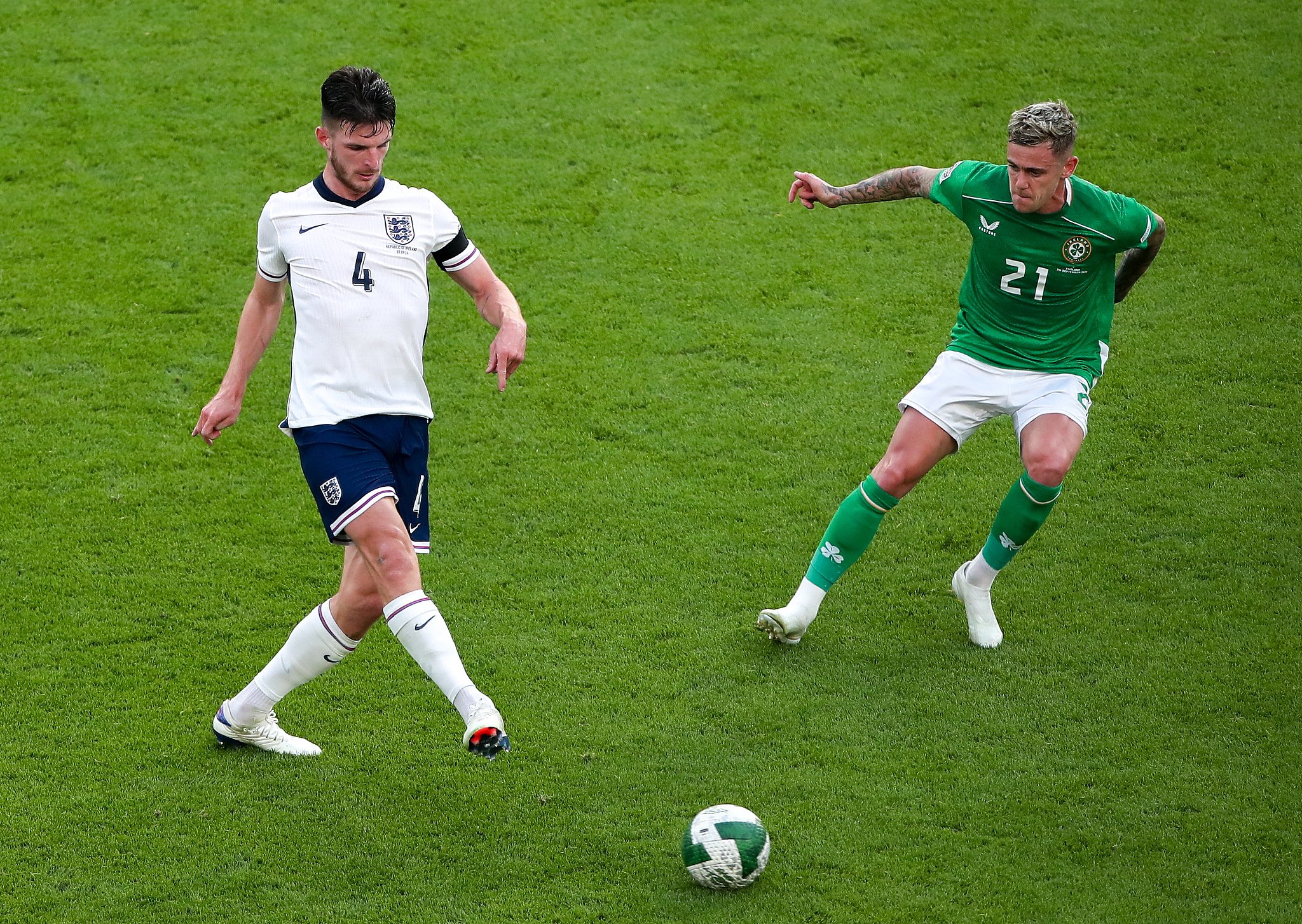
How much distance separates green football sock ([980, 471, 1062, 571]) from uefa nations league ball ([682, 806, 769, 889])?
178cm

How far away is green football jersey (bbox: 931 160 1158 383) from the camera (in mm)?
5188

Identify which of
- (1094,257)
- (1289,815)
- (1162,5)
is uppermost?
(1162,5)

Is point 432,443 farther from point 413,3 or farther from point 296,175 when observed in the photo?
point 413,3

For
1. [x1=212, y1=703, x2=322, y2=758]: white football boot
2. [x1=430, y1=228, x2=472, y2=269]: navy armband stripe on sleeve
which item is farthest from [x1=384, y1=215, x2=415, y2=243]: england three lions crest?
[x1=212, y1=703, x2=322, y2=758]: white football boot

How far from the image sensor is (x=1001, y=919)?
406 centimetres

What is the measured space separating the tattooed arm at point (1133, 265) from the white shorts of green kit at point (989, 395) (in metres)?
0.46

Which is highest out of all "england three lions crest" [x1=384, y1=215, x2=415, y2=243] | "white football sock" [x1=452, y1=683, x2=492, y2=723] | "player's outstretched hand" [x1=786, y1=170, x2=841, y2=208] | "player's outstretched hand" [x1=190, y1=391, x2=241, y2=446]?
"player's outstretched hand" [x1=786, y1=170, x2=841, y2=208]

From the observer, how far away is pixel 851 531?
541 cm

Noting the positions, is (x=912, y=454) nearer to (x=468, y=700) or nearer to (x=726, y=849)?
(x=726, y=849)

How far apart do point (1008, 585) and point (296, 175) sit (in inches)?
211

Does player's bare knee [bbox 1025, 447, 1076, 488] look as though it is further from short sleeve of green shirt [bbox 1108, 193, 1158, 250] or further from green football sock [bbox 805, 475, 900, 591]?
short sleeve of green shirt [bbox 1108, 193, 1158, 250]

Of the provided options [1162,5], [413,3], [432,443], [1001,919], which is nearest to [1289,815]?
[1001,919]

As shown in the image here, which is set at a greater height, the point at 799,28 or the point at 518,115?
the point at 799,28

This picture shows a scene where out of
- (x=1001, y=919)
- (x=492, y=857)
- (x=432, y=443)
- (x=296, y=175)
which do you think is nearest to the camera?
(x=1001, y=919)
